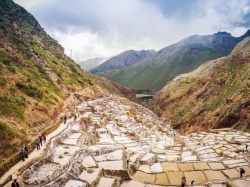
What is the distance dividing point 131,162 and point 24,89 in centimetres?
2448

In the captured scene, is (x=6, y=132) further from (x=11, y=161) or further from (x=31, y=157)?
(x=11, y=161)

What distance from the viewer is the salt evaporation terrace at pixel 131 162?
64.7 ft

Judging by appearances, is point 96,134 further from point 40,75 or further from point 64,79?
point 64,79

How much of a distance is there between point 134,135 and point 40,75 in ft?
91.6

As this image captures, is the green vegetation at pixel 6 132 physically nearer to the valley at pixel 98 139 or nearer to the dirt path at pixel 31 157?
the valley at pixel 98 139

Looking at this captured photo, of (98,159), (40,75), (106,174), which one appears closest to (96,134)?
(98,159)

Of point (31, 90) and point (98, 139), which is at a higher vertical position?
point (31, 90)

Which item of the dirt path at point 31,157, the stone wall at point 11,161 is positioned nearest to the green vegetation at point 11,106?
the dirt path at point 31,157

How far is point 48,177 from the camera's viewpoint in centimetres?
1836

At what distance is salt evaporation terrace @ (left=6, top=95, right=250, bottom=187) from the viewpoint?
→ 1973 cm

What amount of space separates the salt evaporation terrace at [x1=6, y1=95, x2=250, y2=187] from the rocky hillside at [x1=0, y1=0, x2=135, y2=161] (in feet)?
14.2

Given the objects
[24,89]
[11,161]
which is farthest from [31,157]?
[24,89]

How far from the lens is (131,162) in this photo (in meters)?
24.1

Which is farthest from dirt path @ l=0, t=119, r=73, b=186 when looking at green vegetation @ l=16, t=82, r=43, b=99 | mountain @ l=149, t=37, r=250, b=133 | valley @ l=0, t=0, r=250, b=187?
mountain @ l=149, t=37, r=250, b=133
